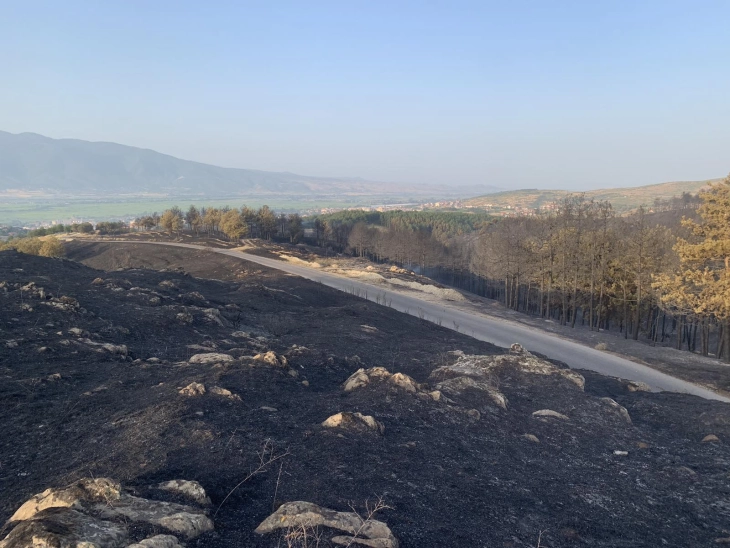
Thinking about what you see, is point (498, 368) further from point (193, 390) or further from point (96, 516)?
point (96, 516)

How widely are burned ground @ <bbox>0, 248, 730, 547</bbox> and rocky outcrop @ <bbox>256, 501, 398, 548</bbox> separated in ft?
0.75

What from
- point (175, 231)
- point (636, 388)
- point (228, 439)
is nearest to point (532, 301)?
point (636, 388)

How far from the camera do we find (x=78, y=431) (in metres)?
7.38

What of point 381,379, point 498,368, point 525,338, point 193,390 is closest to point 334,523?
point 193,390

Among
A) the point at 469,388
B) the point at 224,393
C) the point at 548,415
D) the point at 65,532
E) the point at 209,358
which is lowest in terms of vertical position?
the point at 548,415

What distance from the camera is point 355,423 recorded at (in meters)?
7.69

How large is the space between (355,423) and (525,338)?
1848 cm

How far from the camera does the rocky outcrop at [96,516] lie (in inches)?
154

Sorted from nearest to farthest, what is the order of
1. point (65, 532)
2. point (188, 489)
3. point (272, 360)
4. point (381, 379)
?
point (65, 532) → point (188, 489) → point (381, 379) → point (272, 360)

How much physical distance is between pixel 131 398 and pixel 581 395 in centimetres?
971

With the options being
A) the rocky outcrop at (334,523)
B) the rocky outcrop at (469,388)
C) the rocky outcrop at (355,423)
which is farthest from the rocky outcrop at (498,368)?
the rocky outcrop at (334,523)

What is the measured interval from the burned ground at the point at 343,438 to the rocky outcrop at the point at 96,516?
278 mm

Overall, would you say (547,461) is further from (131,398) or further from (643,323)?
(643,323)

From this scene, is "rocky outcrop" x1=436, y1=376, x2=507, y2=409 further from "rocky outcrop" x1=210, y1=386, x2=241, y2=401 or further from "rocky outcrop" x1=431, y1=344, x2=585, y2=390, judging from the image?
"rocky outcrop" x1=210, y1=386, x2=241, y2=401
